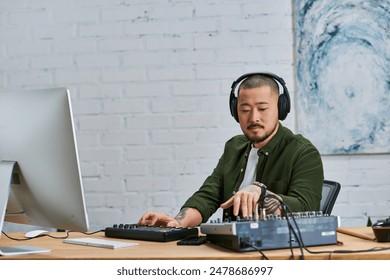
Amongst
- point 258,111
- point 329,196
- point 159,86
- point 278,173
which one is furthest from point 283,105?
point 159,86

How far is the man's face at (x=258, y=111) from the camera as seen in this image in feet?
6.68

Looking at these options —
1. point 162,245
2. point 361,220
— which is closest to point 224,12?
point 361,220

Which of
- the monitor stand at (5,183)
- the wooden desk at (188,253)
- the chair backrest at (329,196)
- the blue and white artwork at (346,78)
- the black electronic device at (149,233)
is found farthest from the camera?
the blue and white artwork at (346,78)

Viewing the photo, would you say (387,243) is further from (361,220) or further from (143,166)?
(143,166)

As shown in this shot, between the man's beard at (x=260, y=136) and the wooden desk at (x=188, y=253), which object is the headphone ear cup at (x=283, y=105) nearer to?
the man's beard at (x=260, y=136)

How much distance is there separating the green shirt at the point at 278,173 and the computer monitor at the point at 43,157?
718 mm

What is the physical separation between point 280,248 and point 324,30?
1758 millimetres

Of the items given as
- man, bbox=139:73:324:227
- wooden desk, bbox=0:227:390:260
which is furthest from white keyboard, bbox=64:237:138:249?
man, bbox=139:73:324:227

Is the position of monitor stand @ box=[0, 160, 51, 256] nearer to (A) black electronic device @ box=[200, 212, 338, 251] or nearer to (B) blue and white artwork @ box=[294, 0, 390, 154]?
(A) black electronic device @ box=[200, 212, 338, 251]

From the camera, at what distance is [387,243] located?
1427 millimetres

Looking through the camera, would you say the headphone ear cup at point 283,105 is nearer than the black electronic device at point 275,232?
No

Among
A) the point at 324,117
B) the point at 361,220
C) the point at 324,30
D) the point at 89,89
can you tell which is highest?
the point at 324,30

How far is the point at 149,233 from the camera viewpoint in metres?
1.60

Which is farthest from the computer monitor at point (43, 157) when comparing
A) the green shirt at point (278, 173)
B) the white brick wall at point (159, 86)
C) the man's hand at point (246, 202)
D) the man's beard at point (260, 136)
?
the white brick wall at point (159, 86)
